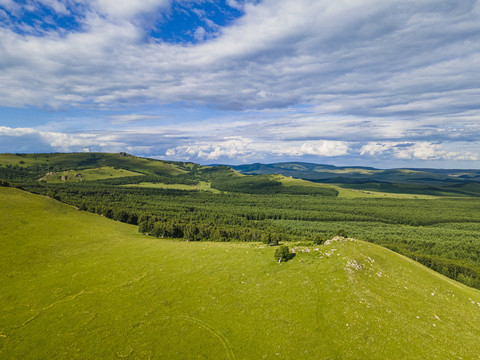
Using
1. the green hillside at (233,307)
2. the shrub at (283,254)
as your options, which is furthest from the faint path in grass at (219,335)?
the shrub at (283,254)

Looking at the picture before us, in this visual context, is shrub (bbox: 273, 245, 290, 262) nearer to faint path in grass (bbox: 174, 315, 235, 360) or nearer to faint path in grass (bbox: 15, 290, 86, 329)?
faint path in grass (bbox: 174, 315, 235, 360)

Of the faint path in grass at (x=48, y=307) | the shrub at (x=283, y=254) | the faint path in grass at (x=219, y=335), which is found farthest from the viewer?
the shrub at (x=283, y=254)

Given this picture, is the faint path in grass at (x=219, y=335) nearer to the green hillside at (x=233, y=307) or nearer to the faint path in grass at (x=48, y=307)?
the green hillside at (x=233, y=307)

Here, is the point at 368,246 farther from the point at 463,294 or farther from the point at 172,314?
the point at 172,314

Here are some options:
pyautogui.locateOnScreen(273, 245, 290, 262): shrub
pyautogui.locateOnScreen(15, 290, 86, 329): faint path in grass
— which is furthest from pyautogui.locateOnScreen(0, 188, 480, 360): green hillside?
pyautogui.locateOnScreen(273, 245, 290, 262): shrub

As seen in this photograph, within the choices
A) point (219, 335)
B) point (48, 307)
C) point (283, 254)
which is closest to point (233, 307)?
point (219, 335)

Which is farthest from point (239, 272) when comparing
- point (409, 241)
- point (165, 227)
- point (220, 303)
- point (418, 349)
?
point (409, 241)

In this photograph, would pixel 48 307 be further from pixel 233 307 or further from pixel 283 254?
pixel 283 254

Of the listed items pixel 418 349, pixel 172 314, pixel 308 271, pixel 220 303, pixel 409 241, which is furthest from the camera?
pixel 409 241

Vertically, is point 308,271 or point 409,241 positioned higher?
point 308,271
